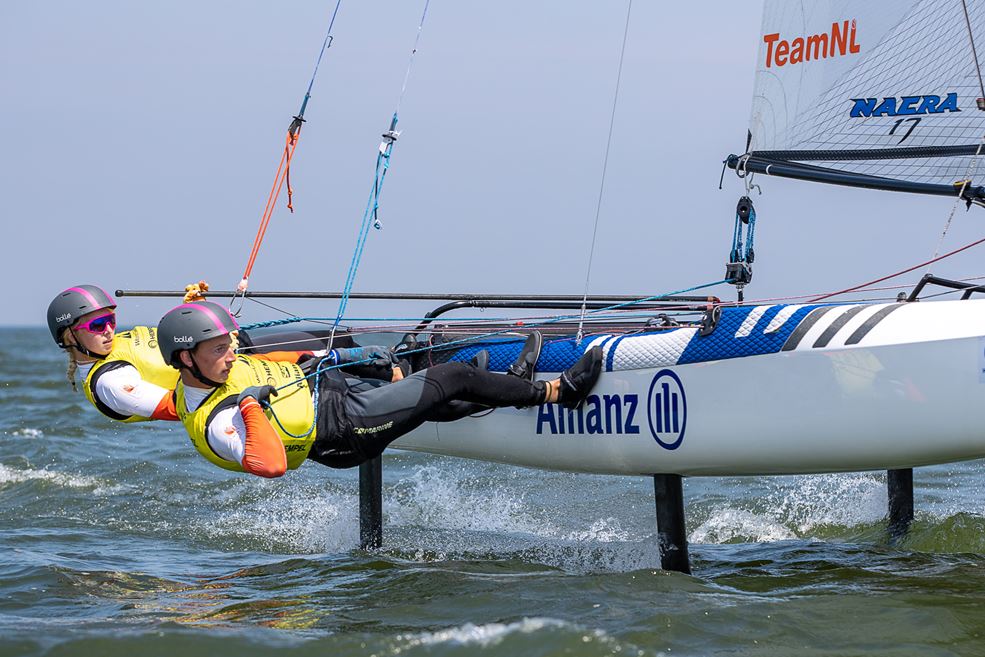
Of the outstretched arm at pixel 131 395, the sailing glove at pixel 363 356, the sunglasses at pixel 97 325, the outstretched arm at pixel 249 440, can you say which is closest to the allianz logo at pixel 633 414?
the sailing glove at pixel 363 356

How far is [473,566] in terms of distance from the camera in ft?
Result: 17.3

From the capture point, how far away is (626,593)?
4.44 meters

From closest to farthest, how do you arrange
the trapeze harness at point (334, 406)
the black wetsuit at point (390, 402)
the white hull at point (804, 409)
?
the white hull at point (804, 409) → the trapeze harness at point (334, 406) → the black wetsuit at point (390, 402)

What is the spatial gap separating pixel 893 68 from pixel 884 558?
217cm

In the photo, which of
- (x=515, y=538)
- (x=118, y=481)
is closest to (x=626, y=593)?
(x=515, y=538)

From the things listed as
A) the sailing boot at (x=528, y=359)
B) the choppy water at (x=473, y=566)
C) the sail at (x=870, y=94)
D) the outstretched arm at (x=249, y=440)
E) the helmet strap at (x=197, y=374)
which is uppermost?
the sail at (x=870, y=94)

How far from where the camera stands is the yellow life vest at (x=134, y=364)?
16.5 feet

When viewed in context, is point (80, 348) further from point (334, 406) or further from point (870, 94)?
point (870, 94)

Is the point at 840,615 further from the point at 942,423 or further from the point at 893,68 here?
the point at 893,68

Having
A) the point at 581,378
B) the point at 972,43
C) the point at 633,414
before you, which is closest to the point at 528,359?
the point at 581,378

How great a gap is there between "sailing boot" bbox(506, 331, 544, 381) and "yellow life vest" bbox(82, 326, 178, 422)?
151 centimetres

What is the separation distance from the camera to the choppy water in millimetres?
3857

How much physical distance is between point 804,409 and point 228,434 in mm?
2128

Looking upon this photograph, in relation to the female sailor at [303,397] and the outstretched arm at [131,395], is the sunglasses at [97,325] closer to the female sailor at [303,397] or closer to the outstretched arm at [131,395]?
the outstretched arm at [131,395]
